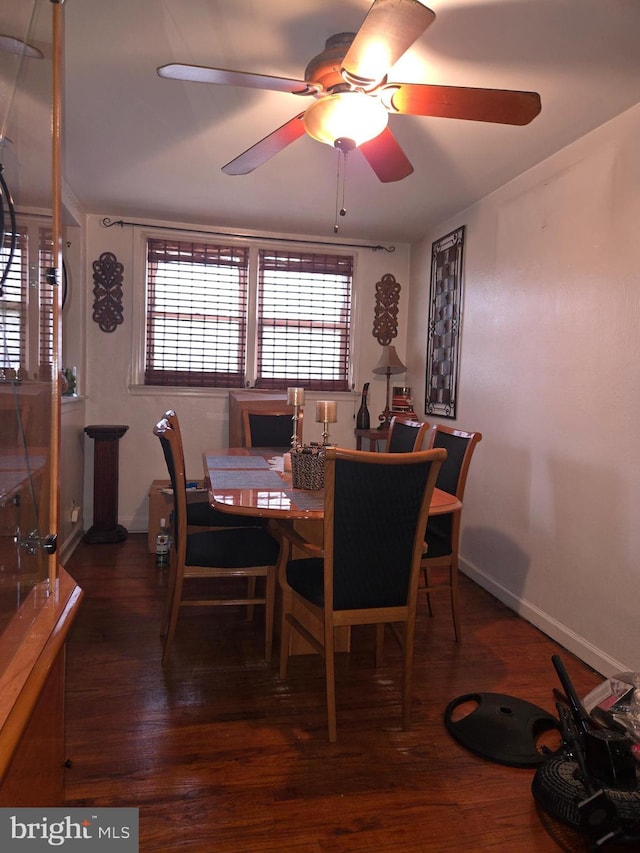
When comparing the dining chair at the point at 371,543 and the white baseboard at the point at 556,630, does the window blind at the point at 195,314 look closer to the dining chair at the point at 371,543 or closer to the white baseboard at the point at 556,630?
the white baseboard at the point at 556,630

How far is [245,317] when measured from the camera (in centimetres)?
457

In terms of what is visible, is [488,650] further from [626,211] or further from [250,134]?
[250,134]

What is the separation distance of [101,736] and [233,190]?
306 cm

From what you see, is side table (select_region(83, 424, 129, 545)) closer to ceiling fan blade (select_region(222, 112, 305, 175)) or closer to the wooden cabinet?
the wooden cabinet

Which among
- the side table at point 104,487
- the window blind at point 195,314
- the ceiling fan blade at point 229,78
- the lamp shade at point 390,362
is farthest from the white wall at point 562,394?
the side table at point 104,487

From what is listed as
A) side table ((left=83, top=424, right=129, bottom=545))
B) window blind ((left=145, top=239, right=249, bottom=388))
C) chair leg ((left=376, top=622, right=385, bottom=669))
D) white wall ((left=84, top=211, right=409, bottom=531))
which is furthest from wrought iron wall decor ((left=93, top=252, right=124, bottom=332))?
chair leg ((left=376, top=622, right=385, bottom=669))

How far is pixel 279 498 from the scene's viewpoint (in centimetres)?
215

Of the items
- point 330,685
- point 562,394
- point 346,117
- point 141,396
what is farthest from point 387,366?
point 330,685

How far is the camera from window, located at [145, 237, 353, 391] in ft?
14.5

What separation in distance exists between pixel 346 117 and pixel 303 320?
2.84 m

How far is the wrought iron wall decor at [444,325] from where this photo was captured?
3.90 metres

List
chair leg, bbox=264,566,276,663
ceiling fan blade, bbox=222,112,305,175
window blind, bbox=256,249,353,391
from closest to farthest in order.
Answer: ceiling fan blade, bbox=222,112,305,175 < chair leg, bbox=264,566,276,663 < window blind, bbox=256,249,353,391

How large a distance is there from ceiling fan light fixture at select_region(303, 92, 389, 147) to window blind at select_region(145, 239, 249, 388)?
2.66 metres

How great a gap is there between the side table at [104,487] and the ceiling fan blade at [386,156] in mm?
2686
